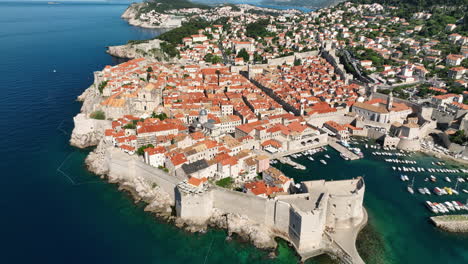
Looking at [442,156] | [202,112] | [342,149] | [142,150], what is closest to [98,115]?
[142,150]

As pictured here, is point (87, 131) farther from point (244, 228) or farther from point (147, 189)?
point (244, 228)

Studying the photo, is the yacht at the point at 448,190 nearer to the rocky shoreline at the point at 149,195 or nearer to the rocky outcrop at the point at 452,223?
the rocky outcrop at the point at 452,223

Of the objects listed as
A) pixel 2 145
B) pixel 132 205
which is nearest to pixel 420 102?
pixel 132 205

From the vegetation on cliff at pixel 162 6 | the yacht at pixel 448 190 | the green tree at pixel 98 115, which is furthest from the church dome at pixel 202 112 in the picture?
the vegetation on cliff at pixel 162 6

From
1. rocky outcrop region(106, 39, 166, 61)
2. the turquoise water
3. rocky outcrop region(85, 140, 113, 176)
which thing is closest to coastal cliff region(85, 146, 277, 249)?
rocky outcrop region(85, 140, 113, 176)

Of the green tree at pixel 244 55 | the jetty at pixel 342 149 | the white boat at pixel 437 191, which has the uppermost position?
the green tree at pixel 244 55

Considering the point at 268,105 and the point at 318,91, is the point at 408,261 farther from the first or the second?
the point at 318,91
